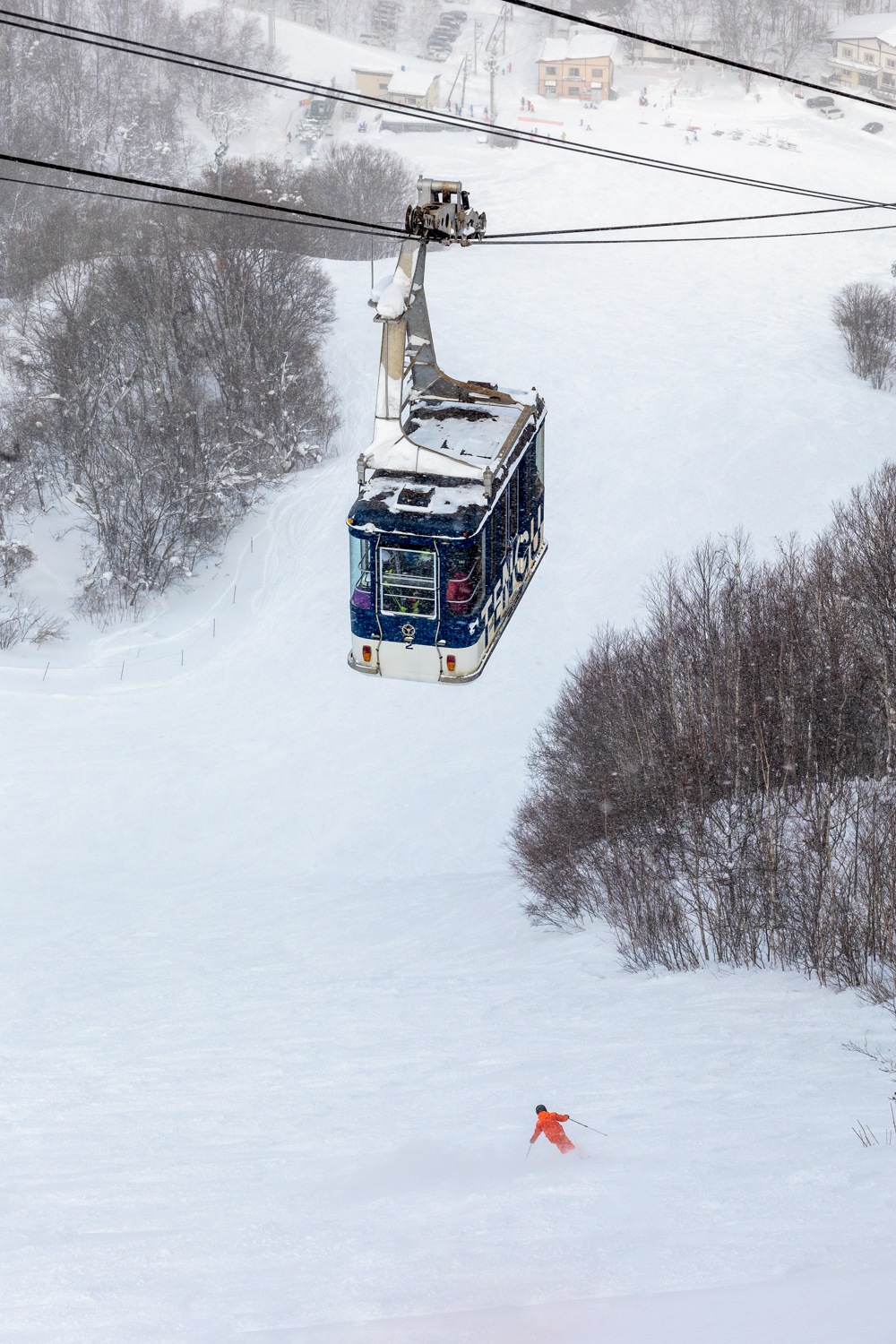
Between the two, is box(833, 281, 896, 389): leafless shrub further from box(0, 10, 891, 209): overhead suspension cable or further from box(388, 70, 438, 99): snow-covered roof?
box(388, 70, 438, 99): snow-covered roof

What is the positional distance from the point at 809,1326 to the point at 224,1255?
6.63 meters

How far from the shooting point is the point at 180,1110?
20.4m

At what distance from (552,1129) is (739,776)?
14395mm

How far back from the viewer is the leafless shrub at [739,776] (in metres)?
25.8

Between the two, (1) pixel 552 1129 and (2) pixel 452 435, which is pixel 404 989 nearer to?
(1) pixel 552 1129

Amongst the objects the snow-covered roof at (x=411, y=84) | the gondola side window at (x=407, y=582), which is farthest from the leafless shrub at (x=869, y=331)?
the snow-covered roof at (x=411, y=84)

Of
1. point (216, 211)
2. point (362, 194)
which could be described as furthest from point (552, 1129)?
point (362, 194)

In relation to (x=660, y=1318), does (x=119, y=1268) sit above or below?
below

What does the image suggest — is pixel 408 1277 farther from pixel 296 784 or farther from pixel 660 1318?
pixel 296 784

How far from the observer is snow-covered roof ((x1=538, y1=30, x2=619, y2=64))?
323 feet

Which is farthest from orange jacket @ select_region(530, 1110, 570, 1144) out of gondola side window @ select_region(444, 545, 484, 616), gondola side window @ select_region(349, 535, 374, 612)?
gondola side window @ select_region(349, 535, 374, 612)

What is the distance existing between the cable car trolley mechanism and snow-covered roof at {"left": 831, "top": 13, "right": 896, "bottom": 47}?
98.8 metres

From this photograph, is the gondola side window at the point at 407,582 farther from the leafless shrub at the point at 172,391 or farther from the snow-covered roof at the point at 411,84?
the snow-covered roof at the point at 411,84

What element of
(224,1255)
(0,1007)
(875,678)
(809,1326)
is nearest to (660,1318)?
(809,1326)
